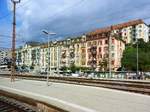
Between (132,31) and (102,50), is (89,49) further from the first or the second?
(132,31)

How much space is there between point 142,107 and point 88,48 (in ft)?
365

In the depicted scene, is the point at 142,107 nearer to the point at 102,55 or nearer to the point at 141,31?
the point at 102,55

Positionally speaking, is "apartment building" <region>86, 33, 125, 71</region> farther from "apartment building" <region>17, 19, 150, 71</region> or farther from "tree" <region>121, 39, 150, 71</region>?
"tree" <region>121, 39, 150, 71</region>

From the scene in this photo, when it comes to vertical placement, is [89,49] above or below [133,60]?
above

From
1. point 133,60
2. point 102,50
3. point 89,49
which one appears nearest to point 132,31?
point 89,49

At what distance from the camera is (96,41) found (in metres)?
121

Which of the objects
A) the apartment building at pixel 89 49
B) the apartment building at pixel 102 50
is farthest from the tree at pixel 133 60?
the apartment building at pixel 102 50

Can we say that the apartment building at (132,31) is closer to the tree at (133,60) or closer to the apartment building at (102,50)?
the apartment building at (102,50)

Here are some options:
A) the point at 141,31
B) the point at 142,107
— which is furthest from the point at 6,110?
the point at 141,31

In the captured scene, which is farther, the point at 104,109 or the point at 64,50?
the point at 64,50

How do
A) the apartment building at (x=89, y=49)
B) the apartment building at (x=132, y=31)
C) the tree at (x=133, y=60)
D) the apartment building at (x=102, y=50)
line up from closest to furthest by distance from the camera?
the tree at (x=133, y=60) → the apartment building at (x=102, y=50) → the apartment building at (x=89, y=49) → the apartment building at (x=132, y=31)

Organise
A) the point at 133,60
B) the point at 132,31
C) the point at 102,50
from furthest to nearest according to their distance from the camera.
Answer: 1. the point at 132,31
2. the point at 102,50
3. the point at 133,60

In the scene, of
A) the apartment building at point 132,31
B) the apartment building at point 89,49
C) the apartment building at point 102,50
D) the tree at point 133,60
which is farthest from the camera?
the apartment building at point 132,31

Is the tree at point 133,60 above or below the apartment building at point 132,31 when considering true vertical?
below
